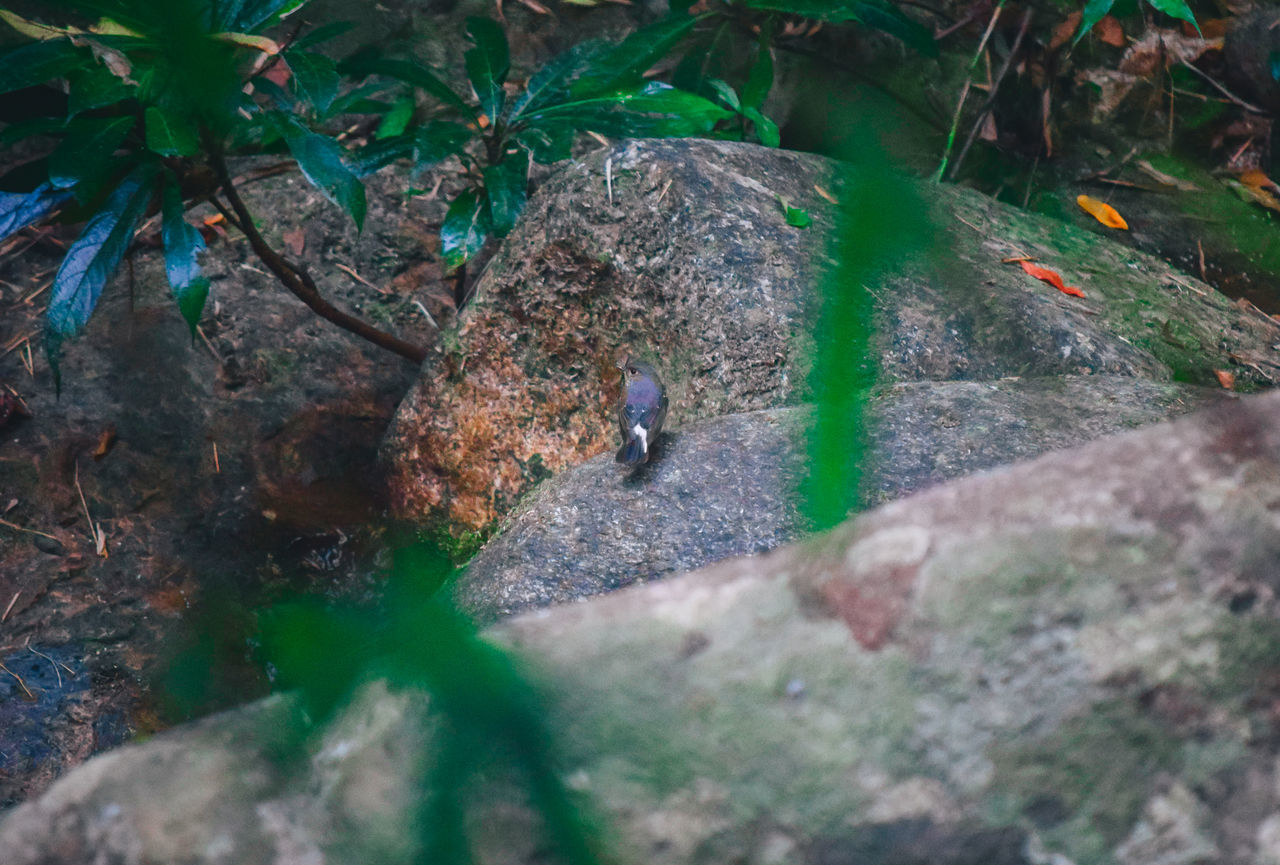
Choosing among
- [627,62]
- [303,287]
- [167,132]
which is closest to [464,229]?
[303,287]

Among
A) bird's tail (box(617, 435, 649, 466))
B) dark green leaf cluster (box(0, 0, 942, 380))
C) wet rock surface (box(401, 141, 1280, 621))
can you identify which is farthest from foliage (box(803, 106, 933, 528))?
bird's tail (box(617, 435, 649, 466))

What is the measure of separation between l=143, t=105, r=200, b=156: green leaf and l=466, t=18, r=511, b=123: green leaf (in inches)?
34.8

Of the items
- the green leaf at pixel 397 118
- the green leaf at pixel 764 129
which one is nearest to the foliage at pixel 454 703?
the green leaf at pixel 397 118

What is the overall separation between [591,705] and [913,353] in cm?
147

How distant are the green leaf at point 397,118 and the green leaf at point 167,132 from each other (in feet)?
2.62

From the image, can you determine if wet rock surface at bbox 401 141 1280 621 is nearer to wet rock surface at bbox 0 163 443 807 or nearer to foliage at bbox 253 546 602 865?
wet rock surface at bbox 0 163 443 807

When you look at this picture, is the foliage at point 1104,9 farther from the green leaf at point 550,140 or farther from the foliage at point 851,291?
the foliage at point 851,291

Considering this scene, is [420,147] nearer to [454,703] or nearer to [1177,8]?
[454,703]

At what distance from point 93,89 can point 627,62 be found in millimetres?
1332

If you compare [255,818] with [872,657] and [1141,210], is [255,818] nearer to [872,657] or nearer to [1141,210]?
[872,657]

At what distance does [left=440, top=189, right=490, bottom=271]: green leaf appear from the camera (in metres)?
2.36

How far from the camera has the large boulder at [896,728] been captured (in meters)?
0.61

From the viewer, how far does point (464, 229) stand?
2.38 m

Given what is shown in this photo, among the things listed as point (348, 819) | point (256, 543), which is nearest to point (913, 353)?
point (348, 819)
